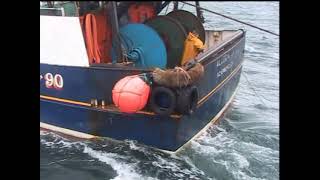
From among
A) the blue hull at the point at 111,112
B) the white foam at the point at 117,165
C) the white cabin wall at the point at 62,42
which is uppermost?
the white cabin wall at the point at 62,42

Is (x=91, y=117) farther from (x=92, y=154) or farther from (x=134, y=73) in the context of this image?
(x=134, y=73)

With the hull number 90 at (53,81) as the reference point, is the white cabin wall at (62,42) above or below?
above

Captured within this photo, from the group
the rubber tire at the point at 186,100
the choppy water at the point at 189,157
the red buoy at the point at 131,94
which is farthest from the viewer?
the choppy water at the point at 189,157

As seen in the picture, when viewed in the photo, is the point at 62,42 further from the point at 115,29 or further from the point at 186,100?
the point at 186,100

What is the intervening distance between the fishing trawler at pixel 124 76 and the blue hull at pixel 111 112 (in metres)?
0.01

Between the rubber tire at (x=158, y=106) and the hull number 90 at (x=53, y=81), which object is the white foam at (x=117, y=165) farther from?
the hull number 90 at (x=53, y=81)

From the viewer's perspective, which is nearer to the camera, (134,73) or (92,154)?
(134,73)

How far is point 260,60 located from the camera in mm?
13898

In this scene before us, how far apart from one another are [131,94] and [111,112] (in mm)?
749

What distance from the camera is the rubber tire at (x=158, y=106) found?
5.47 meters

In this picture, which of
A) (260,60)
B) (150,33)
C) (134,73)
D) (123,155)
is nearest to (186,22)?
(150,33)

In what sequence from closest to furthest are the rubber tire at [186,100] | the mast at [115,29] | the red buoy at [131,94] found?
the red buoy at [131,94] → the rubber tire at [186,100] → the mast at [115,29]

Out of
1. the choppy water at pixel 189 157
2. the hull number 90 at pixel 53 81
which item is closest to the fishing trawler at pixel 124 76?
the hull number 90 at pixel 53 81

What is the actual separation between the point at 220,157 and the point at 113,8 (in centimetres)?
249
